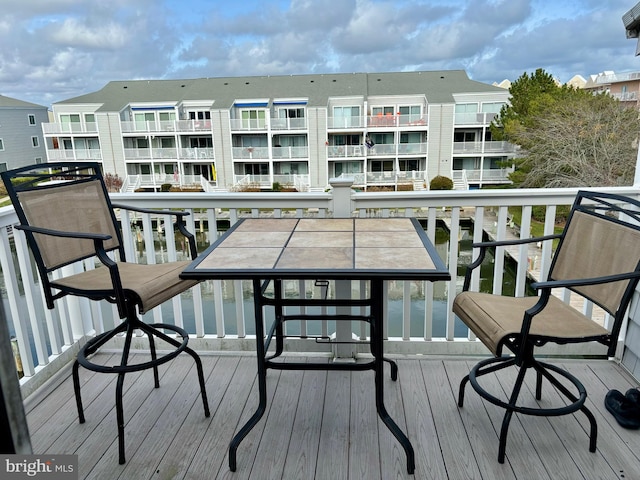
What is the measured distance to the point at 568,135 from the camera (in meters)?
17.5

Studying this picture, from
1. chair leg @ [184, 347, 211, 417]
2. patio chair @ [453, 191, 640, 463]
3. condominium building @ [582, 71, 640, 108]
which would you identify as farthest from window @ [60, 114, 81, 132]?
patio chair @ [453, 191, 640, 463]

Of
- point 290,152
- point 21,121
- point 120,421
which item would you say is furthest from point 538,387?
point 290,152

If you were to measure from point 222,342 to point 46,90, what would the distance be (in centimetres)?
562

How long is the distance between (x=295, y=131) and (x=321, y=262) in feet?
87.8

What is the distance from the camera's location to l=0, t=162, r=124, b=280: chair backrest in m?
1.93

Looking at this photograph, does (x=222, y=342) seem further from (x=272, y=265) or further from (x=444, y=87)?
(x=444, y=87)

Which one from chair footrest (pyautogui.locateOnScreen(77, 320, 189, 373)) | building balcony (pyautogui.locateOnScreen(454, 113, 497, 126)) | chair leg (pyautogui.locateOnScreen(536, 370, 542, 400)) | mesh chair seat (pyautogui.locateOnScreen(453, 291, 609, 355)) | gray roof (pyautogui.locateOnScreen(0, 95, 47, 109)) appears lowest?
chair leg (pyautogui.locateOnScreen(536, 370, 542, 400))

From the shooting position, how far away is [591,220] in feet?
6.53

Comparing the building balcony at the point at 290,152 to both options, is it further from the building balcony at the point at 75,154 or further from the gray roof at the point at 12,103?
the gray roof at the point at 12,103

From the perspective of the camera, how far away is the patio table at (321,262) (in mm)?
1614

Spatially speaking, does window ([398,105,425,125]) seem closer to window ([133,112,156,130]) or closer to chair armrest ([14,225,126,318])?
window ([133,112,156,130])

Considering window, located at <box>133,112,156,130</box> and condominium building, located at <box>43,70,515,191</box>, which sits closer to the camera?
condominium building, located at <box>43,70,515,191</box>

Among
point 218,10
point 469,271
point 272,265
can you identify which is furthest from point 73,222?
point 218,10

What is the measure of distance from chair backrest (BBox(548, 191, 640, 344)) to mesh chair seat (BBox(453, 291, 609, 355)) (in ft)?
0.34
